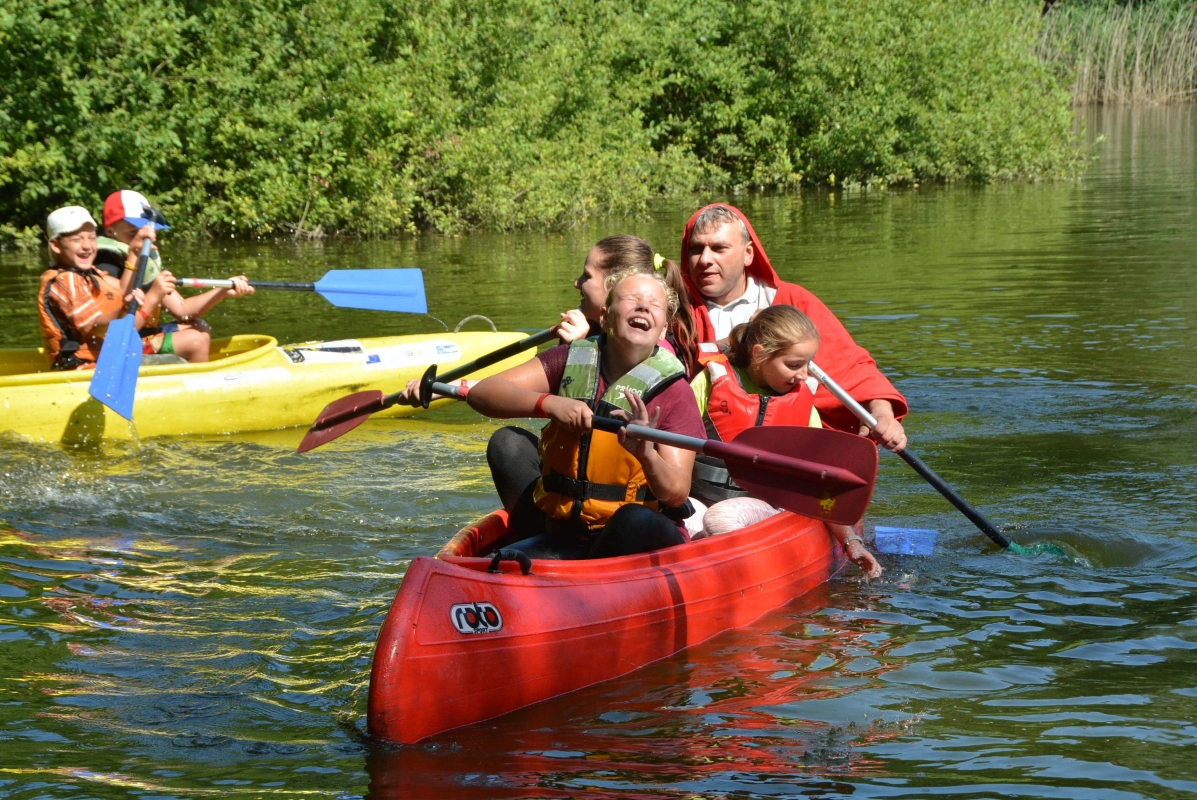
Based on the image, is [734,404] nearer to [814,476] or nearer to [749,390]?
[749,390]

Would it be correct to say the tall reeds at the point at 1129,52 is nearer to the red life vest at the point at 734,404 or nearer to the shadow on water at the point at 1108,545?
the shadow on water at the point at 1108,545

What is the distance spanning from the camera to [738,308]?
16.8ft

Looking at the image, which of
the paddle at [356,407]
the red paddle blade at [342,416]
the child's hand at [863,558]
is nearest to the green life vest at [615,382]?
the paddle at [356,407]

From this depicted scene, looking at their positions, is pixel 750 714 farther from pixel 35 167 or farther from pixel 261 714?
pixel 35 167

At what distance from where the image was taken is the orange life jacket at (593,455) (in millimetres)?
3900

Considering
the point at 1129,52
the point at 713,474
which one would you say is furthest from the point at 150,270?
the point at 1129,52

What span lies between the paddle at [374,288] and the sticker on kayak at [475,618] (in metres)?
4.33

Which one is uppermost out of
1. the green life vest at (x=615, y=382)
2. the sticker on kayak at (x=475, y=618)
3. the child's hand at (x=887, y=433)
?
the green life vest at (x=615, y=382)

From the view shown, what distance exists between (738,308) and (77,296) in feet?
13.2

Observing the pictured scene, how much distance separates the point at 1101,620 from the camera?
4301mm

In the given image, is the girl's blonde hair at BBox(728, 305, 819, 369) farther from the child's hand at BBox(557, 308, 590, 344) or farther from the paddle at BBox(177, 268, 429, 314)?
the paddle at BBox(177, 268, 429, 314)

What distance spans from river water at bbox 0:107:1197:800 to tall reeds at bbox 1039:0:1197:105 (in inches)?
1160

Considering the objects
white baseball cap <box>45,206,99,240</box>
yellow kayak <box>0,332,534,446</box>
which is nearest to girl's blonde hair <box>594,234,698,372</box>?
yellow kayak <box>0,332,534,446</box>

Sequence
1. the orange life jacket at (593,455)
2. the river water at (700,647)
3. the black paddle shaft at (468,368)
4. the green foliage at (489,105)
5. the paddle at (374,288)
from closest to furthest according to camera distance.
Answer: the river water at (700,647) < the orange life jacket at (593,455) < the black paddle shaft at (468,368) < the paddle at (374,288) < the green foliage at (489,105)
